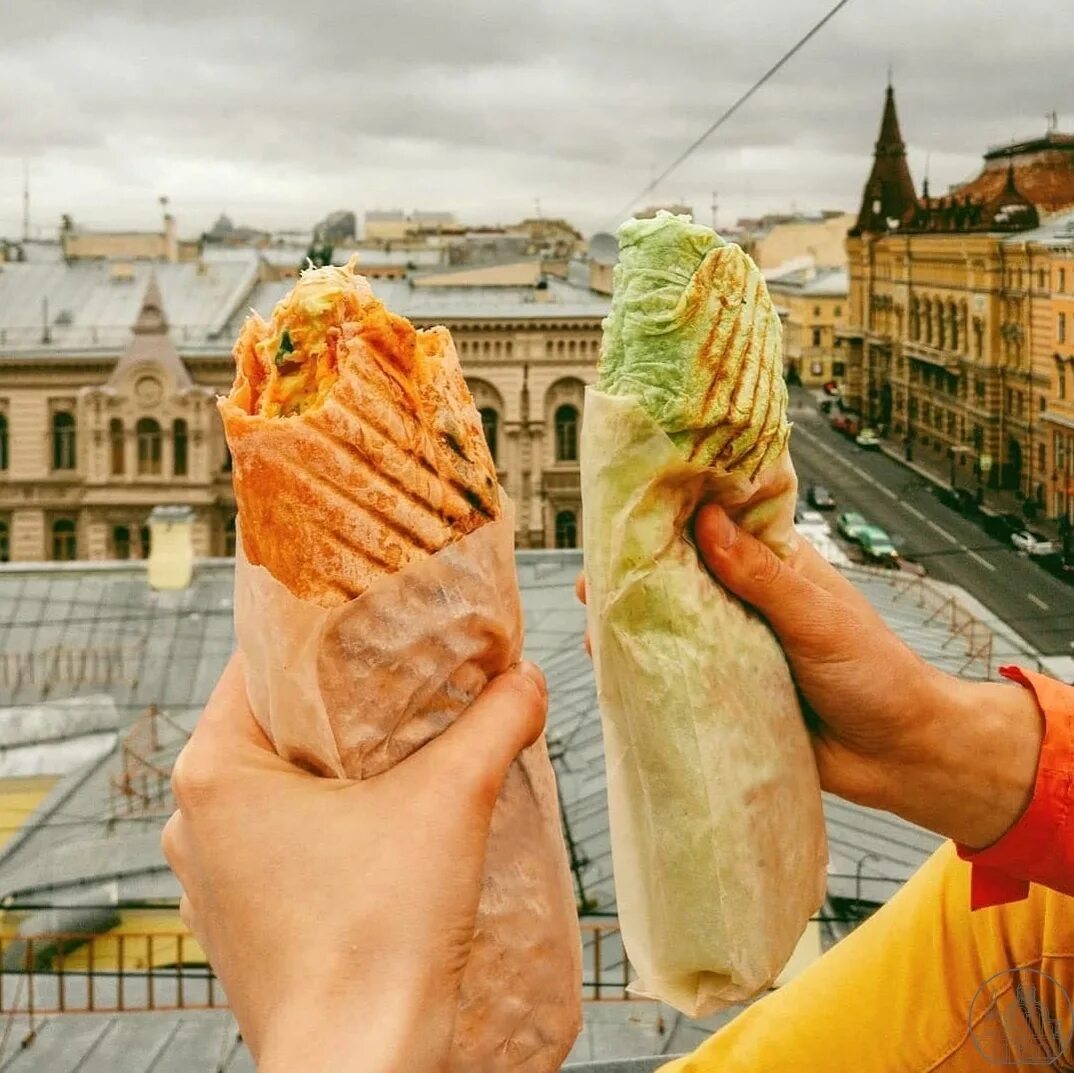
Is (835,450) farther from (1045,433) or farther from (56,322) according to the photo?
(56,322)

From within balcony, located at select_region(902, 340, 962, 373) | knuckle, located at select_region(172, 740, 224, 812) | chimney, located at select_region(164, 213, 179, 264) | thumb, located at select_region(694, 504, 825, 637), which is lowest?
knuckle, located at select_region(172, 740, 224, 812)

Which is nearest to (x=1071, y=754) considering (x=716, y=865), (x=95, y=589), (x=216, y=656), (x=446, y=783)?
(x=716, y=865)

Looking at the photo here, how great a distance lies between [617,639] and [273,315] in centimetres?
48

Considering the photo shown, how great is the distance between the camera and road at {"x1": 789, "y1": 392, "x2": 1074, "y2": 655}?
14.4ft

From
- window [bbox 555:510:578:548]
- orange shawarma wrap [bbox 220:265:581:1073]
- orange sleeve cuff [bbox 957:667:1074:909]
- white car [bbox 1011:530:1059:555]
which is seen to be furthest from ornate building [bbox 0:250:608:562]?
orange shawarma wrap [bbox 220:265:581:1073]

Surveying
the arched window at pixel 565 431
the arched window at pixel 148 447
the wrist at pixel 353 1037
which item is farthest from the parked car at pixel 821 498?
the arched window at pixel 148 447

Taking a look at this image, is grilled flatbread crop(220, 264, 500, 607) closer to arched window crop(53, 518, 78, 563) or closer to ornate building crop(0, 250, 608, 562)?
ornate building crop(0, 250, 608, 562)

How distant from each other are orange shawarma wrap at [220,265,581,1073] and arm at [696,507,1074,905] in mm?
287

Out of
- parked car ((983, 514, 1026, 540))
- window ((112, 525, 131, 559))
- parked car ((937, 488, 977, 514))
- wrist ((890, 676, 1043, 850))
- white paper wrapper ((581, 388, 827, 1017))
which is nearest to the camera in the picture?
white paper wrapper ((581, 388, 827, 1017))

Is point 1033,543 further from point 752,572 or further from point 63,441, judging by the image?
point 63,441

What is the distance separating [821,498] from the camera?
16.9 ft

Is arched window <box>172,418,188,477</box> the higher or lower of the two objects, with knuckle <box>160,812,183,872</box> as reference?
higher

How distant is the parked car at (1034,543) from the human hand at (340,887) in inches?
134

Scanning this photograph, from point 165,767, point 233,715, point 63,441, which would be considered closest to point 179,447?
point 63,441
